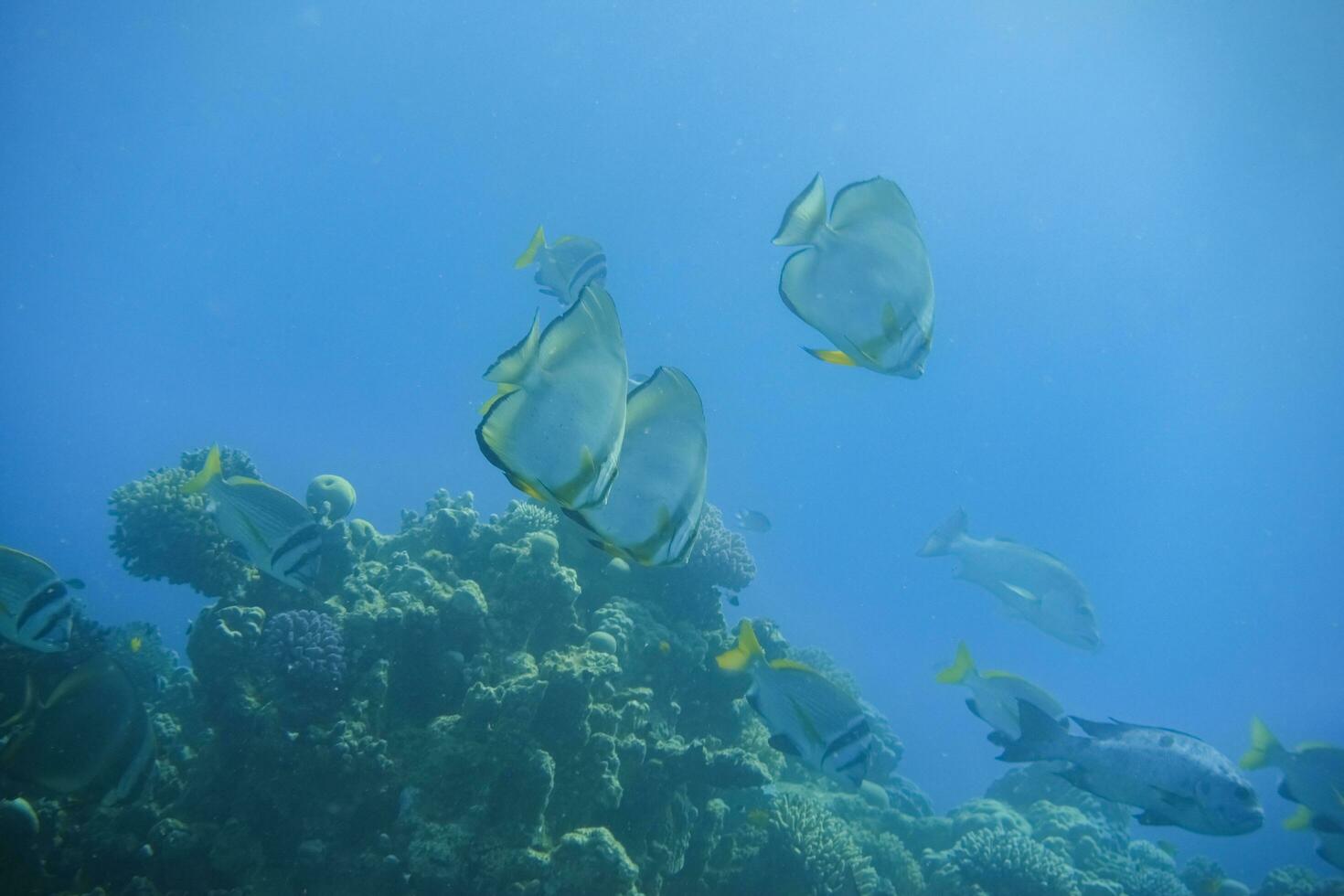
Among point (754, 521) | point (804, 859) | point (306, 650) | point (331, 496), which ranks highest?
point (754, 521)

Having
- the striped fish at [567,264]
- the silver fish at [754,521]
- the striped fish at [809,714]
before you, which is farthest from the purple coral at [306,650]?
the silver fish at [754,521]

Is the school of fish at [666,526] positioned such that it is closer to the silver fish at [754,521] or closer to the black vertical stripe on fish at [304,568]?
the black vertical stripe on fish at [304,568]

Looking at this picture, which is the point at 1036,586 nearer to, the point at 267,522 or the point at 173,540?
the point at 267,522

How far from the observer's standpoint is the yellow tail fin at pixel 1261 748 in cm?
768

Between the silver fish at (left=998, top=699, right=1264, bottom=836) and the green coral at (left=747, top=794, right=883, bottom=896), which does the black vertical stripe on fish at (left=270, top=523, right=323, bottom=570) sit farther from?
the silver fish at (left=998, top=699, right=1264, bottom=836)

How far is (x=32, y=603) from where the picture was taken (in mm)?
4418

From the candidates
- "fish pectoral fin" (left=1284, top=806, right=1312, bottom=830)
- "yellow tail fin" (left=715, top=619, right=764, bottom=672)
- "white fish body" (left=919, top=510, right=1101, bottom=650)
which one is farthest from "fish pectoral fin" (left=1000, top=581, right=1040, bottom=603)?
"yellow tail fin" (left=715, top=619, right=764, bottom=672)

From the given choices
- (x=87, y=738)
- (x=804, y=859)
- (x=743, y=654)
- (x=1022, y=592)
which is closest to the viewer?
(x=87, y=738)

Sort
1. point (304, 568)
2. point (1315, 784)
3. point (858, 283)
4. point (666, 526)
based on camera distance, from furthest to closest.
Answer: point (1315, 784) → point (304, 568) → point (858, 283) → point (666, 526)

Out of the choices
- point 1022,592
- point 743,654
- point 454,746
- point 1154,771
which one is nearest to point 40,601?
point 454,746

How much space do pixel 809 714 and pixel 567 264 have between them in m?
4.59

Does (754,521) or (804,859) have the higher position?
(754,521)

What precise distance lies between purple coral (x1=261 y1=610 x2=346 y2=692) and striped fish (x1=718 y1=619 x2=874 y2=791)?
3397 millimetres

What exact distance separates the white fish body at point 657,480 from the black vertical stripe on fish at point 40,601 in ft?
17.4
